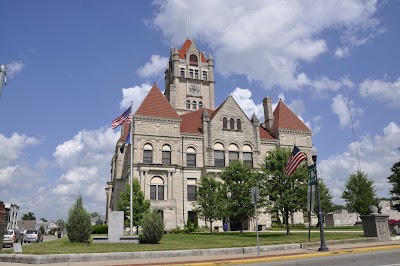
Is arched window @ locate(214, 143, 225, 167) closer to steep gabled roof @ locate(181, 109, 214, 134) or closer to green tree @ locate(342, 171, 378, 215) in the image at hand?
steep gabled roof @ locate(181, 109, 214, 134)

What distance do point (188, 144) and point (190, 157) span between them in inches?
79.1

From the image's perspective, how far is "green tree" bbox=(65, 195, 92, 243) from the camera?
81.4 feet

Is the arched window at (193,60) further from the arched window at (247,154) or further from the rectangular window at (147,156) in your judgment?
the rectangular window at (147,156)

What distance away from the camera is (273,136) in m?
61.6

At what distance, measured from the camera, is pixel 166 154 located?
170 ft

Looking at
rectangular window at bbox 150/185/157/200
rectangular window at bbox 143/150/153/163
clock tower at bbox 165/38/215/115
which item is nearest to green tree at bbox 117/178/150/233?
rectangular window at bbox 150/185/157/200

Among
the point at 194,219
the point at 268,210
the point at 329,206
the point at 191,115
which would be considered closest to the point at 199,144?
the point at 191,115

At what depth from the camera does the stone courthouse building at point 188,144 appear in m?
50.0

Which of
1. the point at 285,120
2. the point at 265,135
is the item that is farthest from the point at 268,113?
the point at 265,135

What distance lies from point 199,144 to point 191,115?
7496 mm

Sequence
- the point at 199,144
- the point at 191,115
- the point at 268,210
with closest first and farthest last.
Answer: the point at 268,210 < the point at 199,144 < the point at 191,115

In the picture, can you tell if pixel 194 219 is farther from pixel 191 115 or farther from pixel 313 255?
pixel 313 255

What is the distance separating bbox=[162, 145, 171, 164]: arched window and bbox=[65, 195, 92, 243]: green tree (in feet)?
87.1

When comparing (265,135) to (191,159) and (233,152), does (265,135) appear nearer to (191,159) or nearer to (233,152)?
(233,152)
